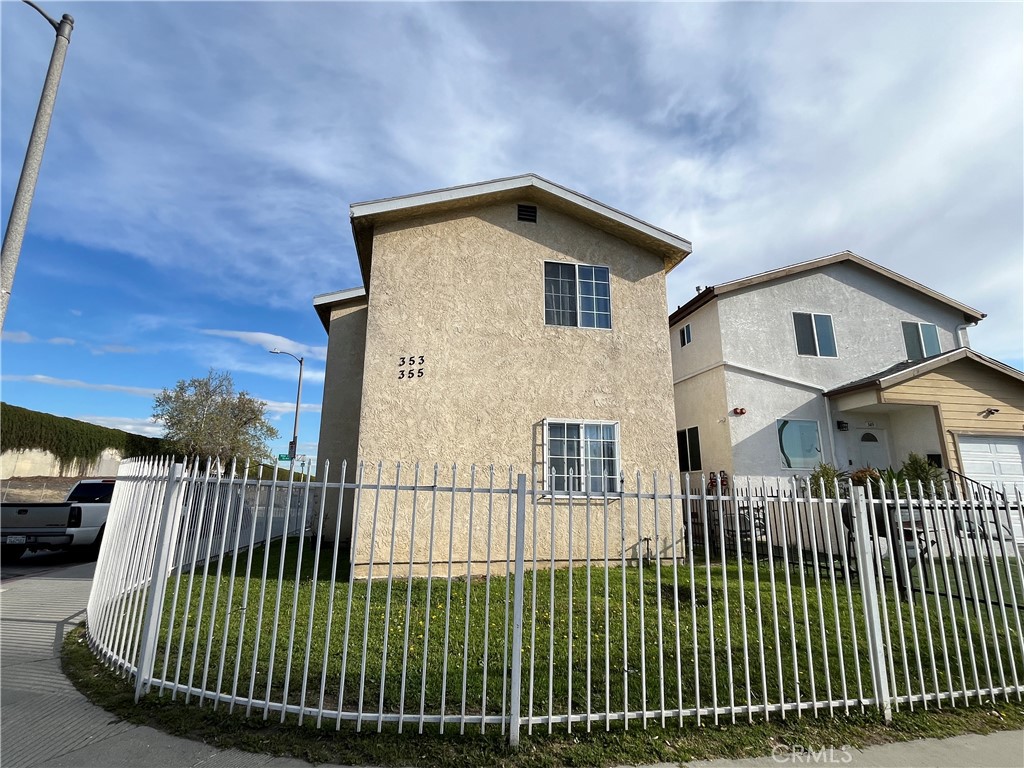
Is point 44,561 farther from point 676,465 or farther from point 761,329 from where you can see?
point 761,329

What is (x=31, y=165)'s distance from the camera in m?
4.94

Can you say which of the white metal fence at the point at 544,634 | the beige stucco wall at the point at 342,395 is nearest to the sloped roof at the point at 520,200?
the beige stucco wall at the point at 342,395

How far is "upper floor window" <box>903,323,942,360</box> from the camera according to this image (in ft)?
52.5

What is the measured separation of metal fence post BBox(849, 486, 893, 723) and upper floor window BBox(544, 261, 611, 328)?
649 cm

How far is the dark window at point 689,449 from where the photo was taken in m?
15.2

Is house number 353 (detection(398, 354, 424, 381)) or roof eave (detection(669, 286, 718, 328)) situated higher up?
roof eave (detection(669, 286, 718, 328))

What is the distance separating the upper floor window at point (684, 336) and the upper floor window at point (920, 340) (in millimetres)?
6539

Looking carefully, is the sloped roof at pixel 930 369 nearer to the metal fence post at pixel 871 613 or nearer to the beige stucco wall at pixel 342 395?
the metal fence post at pixel 871 613

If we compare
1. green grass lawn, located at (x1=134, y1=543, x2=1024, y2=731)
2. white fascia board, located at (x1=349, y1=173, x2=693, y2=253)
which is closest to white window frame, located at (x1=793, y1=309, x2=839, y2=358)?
white fascia board, located at (x1=349, y1=173, x2=693, y2=253)

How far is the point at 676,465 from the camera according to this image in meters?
10.3

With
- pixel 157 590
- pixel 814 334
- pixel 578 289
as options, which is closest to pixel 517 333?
pixel 578 289

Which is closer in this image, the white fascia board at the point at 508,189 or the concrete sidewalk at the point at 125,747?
the concrete sidewalk at the point at 125,747

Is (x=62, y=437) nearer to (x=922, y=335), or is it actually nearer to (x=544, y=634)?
(x=544, y=634)

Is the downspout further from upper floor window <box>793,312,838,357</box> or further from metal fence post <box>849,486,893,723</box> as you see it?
metal fence post <box>849,486,893,723</box>
